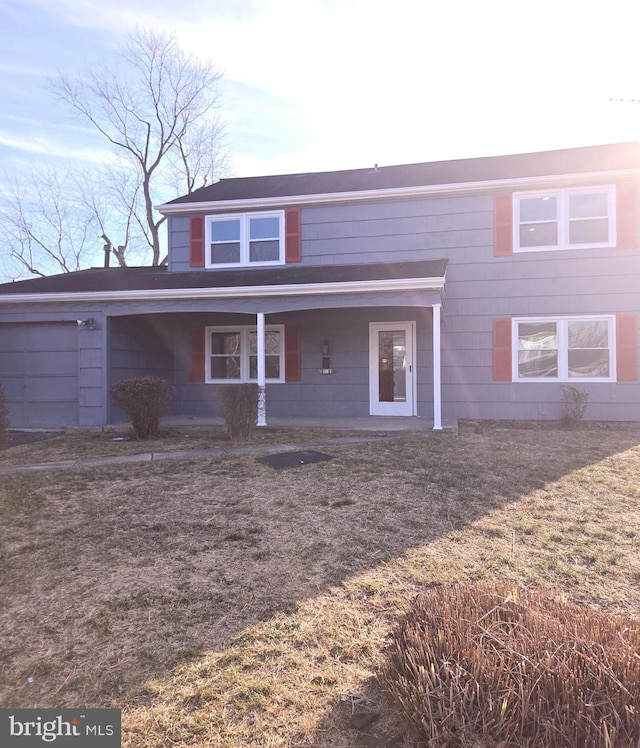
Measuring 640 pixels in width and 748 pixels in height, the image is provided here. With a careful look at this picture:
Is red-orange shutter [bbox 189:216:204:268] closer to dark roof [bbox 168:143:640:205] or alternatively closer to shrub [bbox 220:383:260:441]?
dark roof [bbox 168:143:640:205]

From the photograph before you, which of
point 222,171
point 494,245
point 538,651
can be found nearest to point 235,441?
point 538,651

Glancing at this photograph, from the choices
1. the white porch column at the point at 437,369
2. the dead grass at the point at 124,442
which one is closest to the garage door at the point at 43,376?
the dead grass at the point at 124,442

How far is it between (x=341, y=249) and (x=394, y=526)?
8.05m

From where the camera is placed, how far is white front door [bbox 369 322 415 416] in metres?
10.6

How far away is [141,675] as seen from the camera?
2.11 metres

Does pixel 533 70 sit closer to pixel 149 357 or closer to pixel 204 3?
pixel 204 3

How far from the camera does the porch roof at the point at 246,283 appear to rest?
875 centimetres

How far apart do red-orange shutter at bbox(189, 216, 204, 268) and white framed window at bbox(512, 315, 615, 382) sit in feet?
24.3

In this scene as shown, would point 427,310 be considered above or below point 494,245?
below

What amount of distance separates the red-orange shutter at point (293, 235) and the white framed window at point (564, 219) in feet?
15.5

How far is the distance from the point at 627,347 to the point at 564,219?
2900mm

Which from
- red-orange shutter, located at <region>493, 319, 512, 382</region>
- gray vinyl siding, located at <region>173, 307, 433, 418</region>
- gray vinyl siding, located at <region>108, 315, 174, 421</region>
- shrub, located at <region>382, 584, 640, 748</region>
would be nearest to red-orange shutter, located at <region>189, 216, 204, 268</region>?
gray vinyl siding, located at <region>173, 307, 433, 418</region>

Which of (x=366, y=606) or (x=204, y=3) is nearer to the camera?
(x=366, y=606)

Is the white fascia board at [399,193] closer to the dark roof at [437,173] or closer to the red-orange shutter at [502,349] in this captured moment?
the dark roof at [437,173]
